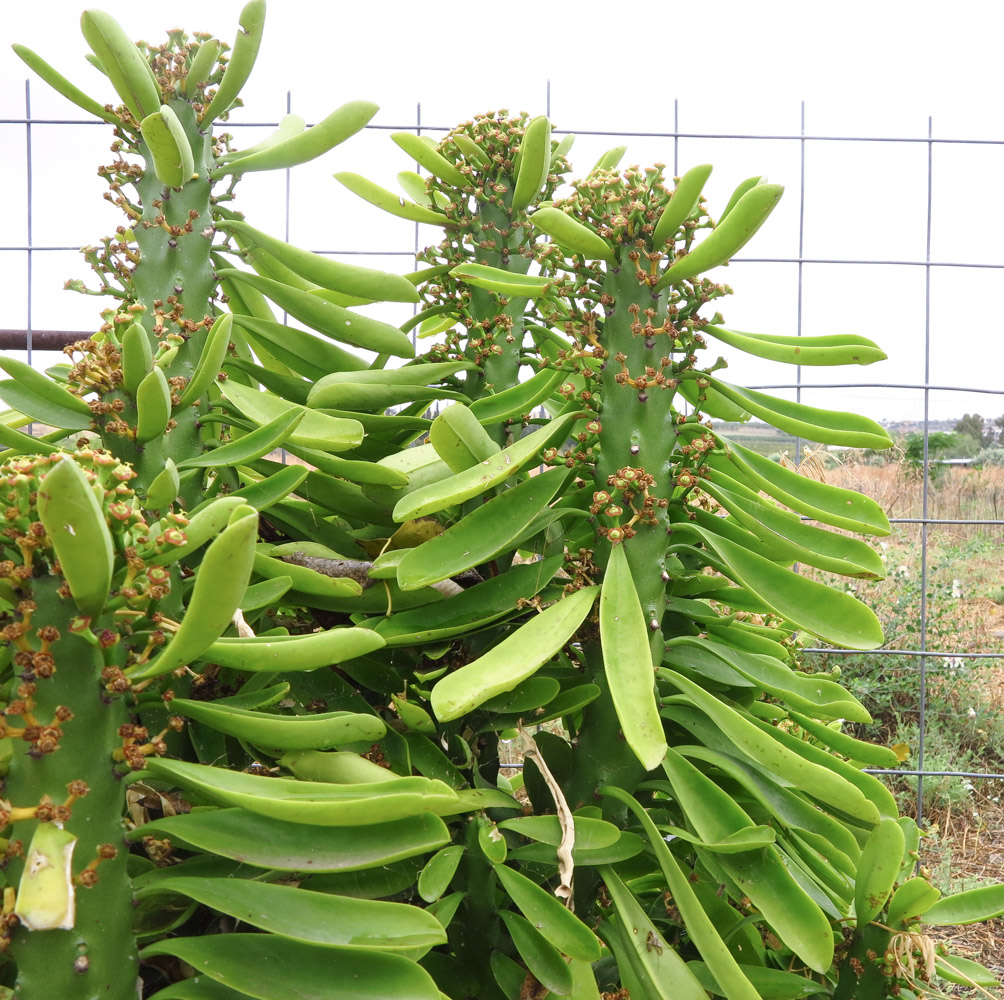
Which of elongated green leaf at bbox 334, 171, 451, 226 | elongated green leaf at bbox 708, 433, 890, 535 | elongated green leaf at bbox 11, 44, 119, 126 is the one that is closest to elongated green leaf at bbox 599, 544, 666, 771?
elongated green leaf at bbox 708, 433, 890, 535

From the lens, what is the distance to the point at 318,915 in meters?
0.40

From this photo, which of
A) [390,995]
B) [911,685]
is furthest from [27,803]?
[911,685]

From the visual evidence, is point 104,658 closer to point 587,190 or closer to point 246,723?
point 246,723

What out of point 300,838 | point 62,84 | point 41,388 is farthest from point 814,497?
point 62,84

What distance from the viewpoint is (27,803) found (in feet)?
1.28

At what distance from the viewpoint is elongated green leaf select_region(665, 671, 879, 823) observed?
467 millimetres

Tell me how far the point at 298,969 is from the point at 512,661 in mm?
180

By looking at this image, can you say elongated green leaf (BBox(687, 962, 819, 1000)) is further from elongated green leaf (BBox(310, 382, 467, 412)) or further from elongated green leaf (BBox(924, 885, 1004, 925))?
elongated green leaf (BBox(310, 382, 467, 412))

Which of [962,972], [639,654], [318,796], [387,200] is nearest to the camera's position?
[318,796]

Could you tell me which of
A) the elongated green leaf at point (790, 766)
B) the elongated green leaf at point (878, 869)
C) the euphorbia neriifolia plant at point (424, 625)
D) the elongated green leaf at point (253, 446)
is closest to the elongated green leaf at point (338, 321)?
the euphorbia neriifolia plant at point (424, 625)

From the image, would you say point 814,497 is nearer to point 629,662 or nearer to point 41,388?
point 629,662

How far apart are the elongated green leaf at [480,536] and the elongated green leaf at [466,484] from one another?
0.08 feet

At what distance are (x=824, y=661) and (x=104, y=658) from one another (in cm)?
218

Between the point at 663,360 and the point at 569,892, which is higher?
the point at 663,360
